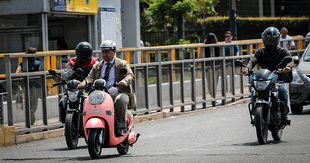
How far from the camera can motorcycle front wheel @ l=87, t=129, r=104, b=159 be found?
24.0ft

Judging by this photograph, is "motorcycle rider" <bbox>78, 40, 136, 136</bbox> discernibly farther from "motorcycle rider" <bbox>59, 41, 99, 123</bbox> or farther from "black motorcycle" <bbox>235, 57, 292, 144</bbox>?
"black motorcycle" <bbox>235, 57, 292, 144</bbox>

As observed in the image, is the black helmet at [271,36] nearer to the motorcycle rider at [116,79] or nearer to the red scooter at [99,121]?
the motorcycle rider at [116,79]

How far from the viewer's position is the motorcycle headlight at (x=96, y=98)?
7552mm

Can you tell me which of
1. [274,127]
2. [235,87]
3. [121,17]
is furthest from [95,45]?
[274,127]

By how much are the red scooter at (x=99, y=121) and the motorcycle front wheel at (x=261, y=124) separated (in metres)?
1.92

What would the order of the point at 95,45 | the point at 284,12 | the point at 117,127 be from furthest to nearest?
the point at 284,12, the point at 95,45, the point at 117,127

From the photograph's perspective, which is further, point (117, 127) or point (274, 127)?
point (274, 127)

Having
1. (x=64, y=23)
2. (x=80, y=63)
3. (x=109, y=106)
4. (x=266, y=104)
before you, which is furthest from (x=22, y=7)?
(x=266, y=104)

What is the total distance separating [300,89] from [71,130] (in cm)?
559

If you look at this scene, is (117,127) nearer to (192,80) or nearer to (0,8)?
(192,80)

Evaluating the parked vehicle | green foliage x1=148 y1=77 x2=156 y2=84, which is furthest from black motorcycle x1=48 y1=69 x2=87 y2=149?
the parked vehicle

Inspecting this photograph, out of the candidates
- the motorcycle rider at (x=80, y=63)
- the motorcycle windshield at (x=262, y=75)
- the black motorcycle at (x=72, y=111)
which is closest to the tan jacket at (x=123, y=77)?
the black motorcycle at (x=72, y=111)

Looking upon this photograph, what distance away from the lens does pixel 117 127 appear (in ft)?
25.5

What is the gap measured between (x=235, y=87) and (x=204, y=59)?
5.54 feet
